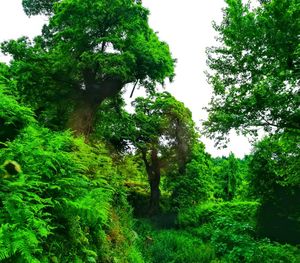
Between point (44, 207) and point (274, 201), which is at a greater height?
point (274, 201)

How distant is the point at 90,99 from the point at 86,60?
6.28 ft

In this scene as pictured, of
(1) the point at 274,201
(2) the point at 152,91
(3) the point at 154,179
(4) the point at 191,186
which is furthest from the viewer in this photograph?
(3) the point at 154,179

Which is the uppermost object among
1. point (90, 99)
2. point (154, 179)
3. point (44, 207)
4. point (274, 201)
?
point (90, 99)

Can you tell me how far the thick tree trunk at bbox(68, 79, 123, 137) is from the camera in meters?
15.8

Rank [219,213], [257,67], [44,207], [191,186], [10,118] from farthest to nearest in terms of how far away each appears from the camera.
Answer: [191,186] → [219,213] → [257,67] → [10,118] → [44,207]

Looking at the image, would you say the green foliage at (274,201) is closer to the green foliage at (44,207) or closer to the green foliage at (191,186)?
the green foliage at (191,186)

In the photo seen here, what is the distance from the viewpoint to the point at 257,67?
14547mm

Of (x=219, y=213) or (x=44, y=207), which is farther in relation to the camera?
(x=219, y=213)

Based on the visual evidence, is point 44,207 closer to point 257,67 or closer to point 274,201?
point 257,67

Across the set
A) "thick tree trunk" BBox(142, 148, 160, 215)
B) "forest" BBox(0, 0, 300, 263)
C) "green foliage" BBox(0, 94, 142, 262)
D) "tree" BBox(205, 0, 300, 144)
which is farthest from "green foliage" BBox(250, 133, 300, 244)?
"green foliage" BBox(0, 94, 142, 262)

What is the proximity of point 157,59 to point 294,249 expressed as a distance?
1063 cm

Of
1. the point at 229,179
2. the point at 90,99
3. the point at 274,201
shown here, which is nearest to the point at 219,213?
the point at 274,201

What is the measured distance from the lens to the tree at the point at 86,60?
1504 cm

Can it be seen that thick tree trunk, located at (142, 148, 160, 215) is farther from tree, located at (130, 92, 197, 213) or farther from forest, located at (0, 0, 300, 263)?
forest, located at (0, 0, 300, 263)
